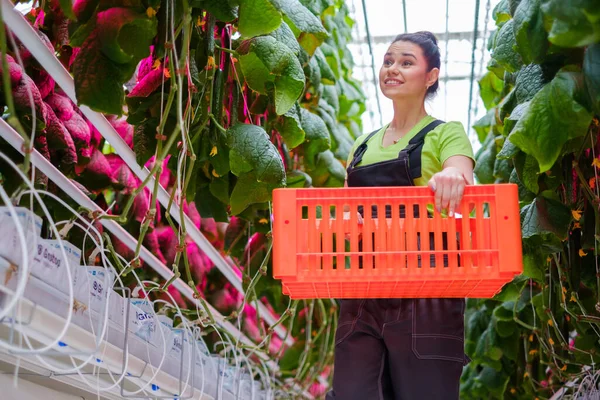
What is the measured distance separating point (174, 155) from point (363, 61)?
351 cm

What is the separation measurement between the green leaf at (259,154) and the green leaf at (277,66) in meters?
0.08

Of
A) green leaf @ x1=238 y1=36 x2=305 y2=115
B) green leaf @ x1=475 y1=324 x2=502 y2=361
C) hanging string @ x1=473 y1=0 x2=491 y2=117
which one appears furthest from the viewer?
hanging string @ x1=473 y1=0 x2=491 y2=117

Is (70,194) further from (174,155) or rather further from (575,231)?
(575,231)

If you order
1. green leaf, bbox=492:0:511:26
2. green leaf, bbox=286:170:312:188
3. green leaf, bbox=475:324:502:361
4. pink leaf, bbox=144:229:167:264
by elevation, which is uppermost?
green leaf, bbox=492:0:511:26

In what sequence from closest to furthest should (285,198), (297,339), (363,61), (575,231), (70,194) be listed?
(285,198)
(70,194)
(575,231)
(297,339)
(363,61)

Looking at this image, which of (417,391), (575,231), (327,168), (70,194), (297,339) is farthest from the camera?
(297,339)

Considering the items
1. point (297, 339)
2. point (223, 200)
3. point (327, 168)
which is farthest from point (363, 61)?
point (223, 200)

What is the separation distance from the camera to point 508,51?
1.63m

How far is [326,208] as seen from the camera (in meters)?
1.35

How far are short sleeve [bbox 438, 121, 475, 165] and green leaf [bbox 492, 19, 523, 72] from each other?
167 mm

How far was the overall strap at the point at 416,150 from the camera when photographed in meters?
1.69

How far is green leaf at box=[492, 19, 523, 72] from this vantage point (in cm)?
161

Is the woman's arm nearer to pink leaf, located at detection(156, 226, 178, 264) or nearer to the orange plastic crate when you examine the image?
the orange plastic crate

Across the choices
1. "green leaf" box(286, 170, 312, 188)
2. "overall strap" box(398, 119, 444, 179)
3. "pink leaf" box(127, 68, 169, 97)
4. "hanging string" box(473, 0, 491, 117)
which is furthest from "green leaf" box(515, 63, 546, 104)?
"hanging string" box(473, 0, 491, 117)
